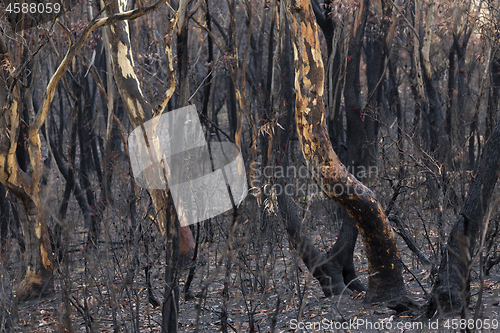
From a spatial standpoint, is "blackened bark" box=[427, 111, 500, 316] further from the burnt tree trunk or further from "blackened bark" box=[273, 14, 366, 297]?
"blackened bark" box=[273, 14, 366, 297]

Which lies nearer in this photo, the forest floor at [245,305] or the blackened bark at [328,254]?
the forest floor at [245,305]

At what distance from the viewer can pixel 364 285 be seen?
18.4 feet

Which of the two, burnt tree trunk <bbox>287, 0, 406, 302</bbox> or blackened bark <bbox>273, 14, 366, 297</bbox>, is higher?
burnt tree trunk <bbox>287, 0, 406, 302</bbox>

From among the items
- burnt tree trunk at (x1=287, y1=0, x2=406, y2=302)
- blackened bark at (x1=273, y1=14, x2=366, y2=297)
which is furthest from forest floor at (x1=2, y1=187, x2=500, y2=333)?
burnt tree trunk at (x1=287, y1=0, x2=406, y2=302)

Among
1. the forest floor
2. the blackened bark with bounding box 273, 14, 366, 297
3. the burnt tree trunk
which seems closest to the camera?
the forest floor

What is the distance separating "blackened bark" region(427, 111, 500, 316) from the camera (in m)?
3.36

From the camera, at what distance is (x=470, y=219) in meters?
3.47

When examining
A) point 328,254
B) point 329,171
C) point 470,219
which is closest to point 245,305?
point 328,254

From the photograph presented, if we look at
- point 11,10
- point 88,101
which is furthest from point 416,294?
point 88,101

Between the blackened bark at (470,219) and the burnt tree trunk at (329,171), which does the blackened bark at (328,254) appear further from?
the blackened bark at (470,219)

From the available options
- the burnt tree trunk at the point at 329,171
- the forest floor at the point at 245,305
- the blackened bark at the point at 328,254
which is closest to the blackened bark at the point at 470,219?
the forest floor at the point at 245,305

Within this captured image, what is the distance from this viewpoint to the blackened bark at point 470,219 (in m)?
3.36

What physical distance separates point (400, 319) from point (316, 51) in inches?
107

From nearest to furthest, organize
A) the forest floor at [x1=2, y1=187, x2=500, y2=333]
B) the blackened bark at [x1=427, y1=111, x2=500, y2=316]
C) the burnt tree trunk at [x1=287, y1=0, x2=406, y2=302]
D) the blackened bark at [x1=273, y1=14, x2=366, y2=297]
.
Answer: the blackened bark at [x1=427, y1=111, x2=500, y2=316]
the forest floor at [x1=2, y1=187, x2=500, y2=333]
the burnt tree trunk at [x1=287, y1=0, x2=406, y2=302]
the blackened bark at [x1=273, y1=14, x2=366, y2=297]
